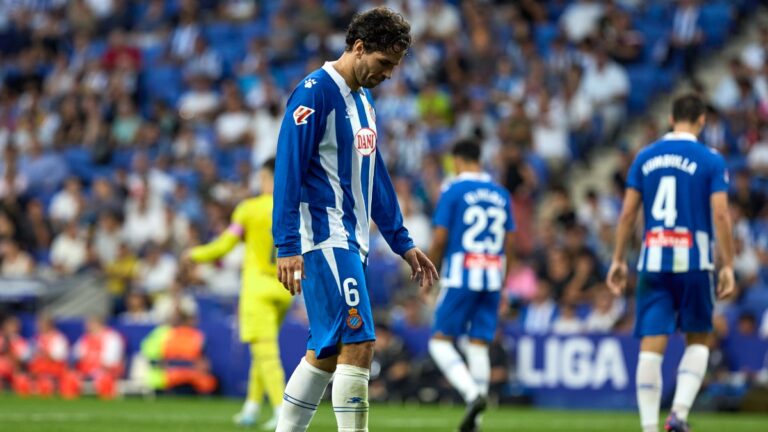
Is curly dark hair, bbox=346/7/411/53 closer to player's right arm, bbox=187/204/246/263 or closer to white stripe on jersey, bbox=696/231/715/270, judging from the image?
white stripe on jersey, bbox=696/231/715/270

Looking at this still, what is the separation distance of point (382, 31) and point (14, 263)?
1487 centimetres

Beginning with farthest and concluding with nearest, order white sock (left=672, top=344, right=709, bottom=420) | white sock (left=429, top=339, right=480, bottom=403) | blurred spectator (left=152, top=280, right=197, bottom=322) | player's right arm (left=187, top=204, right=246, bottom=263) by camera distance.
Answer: blurred spectator (left=152, top=280, right=197, bottom=322) → player's right arm (left=187, top=204, right=246, bottom=263) → white sock (left=429, top=339, right=480, bottom=403) → white sock (left=672, top=344, right=709, bottom=420)

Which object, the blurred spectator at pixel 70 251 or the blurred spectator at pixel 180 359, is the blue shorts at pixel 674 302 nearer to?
the blurred spectator at pixel 180 359

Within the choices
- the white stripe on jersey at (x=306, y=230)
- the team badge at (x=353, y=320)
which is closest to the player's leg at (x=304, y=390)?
the team badge at (x=353, y=320)

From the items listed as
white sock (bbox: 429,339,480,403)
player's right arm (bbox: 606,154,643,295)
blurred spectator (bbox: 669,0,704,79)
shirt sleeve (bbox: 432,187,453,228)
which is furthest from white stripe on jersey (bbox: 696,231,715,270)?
blurred spectator (bbox: 669,0,704,79)

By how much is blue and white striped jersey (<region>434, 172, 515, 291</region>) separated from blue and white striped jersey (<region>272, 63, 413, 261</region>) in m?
4.51

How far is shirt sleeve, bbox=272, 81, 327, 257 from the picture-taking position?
6641 millimetres

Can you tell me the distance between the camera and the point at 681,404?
368 inches

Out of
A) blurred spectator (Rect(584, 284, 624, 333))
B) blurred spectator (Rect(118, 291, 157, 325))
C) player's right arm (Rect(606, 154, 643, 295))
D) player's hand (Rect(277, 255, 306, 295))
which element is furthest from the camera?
blurred spectator (Rect(118, 291, 157, 325))

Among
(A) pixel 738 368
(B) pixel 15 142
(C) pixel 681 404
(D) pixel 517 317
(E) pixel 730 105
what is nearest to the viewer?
(C) pixel 681 404

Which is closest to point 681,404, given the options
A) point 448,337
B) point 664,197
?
point 664,197

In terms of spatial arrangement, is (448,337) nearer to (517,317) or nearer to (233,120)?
(517,317)

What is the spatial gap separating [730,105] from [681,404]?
1073 centimetres

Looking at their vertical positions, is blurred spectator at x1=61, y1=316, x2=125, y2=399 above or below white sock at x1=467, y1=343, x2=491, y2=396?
below
